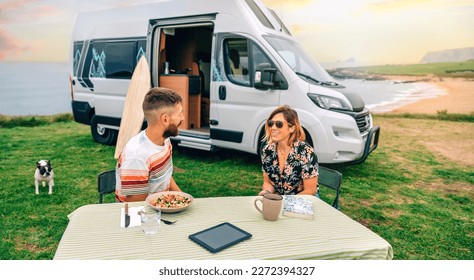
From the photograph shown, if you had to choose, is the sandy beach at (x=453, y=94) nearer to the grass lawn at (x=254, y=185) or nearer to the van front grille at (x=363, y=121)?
the grass lawn at (x=254, y=185)

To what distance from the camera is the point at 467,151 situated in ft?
18.6

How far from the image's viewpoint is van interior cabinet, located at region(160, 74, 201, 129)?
16.9 ft

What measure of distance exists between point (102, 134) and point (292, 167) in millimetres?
4618

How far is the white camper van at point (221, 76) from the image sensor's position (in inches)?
153

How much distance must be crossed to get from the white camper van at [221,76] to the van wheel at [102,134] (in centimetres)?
2

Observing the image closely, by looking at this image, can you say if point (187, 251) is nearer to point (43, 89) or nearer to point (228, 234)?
point (228, 234)

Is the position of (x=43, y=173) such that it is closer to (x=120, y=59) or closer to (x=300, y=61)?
(x=120, y=59)

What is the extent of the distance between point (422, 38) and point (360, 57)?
1.00 m

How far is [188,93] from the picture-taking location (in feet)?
17.1

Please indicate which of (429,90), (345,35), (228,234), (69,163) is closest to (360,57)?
(345,35)

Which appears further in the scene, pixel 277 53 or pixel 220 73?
pixel 220 73

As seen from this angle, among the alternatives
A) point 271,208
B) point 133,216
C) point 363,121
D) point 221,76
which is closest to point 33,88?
point 221,76

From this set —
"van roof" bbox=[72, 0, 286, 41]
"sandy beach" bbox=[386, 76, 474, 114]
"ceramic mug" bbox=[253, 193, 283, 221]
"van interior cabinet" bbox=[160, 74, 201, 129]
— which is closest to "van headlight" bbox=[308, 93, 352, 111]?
"van roof" bbox=[72, 0, 286, 41]

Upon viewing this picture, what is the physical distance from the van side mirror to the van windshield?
0.21 m
